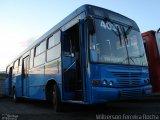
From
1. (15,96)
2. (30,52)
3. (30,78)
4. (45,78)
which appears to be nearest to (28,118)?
(45,78)

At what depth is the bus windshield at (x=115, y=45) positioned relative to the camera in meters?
7.41

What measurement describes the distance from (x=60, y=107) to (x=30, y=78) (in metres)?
3.70

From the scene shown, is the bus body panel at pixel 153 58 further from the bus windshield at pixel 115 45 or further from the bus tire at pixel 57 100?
the bus tire at pixel 57 100

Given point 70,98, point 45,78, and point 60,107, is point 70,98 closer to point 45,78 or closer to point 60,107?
point 60,107

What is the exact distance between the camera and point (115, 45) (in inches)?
305

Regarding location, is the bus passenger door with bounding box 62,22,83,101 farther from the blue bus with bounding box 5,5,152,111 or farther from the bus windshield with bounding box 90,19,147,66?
the bus windshield with bounding box 90,19,147,66

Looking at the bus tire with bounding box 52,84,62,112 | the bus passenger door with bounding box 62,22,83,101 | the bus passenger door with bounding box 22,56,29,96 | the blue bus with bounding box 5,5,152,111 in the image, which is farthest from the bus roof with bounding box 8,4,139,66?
the bus passenger door with bounding box 22,56,29,96

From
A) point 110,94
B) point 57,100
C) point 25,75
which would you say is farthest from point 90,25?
point 25,75

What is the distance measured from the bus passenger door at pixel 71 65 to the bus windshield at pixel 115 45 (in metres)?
1.03

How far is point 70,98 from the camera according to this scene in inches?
329

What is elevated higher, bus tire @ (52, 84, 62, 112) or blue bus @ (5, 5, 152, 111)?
blue bus @ (5, 5, 152, 111)

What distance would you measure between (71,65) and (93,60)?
1.42 meters

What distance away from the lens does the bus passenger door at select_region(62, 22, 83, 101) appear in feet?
27.6

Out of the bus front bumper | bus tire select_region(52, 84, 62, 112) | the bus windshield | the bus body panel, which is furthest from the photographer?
the bus body panel
